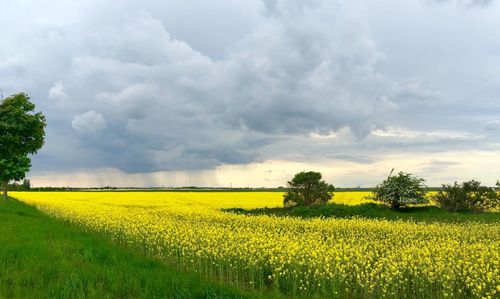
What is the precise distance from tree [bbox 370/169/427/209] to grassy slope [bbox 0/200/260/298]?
26.4 meters

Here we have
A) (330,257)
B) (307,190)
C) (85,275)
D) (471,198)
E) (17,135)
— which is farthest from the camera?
(17,135)

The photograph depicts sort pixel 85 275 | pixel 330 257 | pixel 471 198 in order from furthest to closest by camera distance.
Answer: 1. pixel 471 198
2. pixel 330 257
3. pixel 85 275

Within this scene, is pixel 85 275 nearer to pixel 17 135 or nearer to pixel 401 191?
pixel 401 191

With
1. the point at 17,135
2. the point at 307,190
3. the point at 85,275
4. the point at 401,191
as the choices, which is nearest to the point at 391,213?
the point at 401,191

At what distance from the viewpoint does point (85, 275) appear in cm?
1152

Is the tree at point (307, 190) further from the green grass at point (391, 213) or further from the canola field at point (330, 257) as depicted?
the canola field at point (330, 257)

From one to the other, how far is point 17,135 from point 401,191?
139 feet

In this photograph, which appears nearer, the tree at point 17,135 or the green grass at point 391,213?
the green grass at point 391,213

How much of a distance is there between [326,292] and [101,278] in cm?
605

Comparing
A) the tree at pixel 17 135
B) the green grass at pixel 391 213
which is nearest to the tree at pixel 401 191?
the green grass at pixel 391 213

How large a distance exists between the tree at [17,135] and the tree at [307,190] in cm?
3138

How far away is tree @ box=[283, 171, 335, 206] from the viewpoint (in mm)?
43031

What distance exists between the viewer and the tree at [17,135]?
49.8 meters

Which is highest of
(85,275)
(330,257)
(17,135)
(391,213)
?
(17,135)
